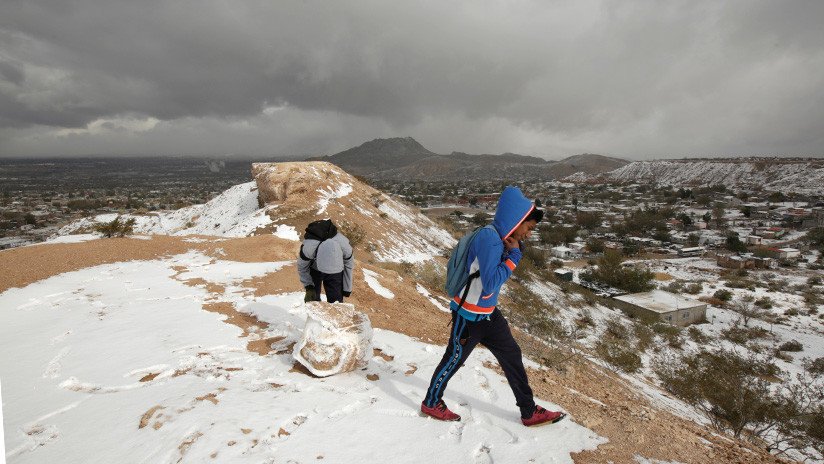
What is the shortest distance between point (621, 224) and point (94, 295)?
70249 millimetres

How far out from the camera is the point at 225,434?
9.63ft

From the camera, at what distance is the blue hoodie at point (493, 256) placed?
2961 mm

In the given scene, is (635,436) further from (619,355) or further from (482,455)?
(619,355)

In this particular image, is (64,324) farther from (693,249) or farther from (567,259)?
(693,249)

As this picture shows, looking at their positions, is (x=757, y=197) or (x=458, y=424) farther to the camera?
(x=757, y=197)

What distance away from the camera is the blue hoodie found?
2.96 m

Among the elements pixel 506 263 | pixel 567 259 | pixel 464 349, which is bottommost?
pixel 567 259

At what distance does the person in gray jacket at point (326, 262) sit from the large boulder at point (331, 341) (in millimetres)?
467

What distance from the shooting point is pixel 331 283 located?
488cm

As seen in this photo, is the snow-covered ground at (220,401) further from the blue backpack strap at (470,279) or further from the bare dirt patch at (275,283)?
the bare dirt patch at (275,283)

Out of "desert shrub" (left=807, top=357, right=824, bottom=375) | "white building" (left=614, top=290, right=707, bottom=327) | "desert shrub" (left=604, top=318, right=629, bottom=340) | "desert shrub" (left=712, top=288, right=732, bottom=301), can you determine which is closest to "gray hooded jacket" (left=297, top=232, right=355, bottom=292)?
"desert shrub" (left=604, top=318, right=629, bottom=340)

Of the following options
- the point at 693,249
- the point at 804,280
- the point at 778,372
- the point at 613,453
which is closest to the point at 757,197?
the point at 693,249

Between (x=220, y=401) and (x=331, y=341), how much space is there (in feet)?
3.75

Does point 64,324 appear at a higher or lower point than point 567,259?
higher
